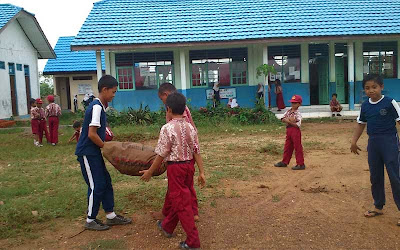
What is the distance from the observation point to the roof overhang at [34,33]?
66.6 feet

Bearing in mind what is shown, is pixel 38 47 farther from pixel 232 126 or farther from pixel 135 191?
pixel 135 191

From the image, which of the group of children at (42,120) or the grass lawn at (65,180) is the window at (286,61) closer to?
the grass lawn at (65,180)

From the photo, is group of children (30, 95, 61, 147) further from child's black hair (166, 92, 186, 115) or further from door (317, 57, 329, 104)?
door (317, 57, 329, 104)

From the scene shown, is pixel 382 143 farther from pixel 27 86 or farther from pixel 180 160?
pixel 27 86

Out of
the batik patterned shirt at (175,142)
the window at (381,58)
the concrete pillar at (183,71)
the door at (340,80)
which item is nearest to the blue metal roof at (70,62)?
the concrete pillar at (183,71)

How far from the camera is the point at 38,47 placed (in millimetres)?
23219

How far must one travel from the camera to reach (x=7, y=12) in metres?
19.4

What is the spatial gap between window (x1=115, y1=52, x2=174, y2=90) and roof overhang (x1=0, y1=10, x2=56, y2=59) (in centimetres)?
625

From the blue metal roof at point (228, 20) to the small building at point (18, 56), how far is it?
478cm

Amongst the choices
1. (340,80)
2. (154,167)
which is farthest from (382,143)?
(340,80)

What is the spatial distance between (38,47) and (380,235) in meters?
22.8

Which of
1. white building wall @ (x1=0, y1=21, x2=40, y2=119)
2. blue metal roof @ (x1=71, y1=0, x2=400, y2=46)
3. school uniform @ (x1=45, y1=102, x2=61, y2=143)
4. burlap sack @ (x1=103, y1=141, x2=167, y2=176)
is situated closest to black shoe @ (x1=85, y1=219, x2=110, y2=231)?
burlap sack @ (x1=103, y1=141, x2=167, y2=176)

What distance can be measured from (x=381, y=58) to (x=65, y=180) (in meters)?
14.6

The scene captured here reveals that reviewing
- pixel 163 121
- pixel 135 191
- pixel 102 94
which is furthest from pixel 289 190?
pixel 163 121
